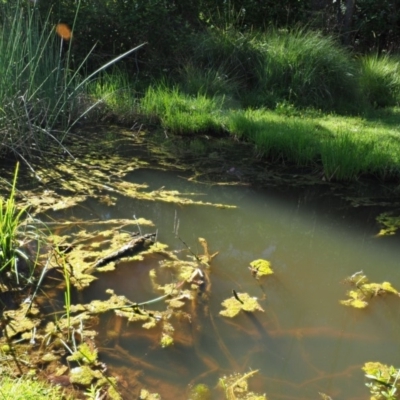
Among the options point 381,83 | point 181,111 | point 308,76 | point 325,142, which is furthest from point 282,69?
point 325,142

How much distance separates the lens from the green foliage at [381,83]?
727cm

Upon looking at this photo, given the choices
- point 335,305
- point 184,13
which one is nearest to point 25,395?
point 335,305

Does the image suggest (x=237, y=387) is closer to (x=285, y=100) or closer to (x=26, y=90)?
(x=26, y=90)

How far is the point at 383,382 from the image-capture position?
2.04 metres

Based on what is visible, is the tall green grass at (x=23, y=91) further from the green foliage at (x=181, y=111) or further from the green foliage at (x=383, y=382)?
the green foliage at (x=383, y=382)

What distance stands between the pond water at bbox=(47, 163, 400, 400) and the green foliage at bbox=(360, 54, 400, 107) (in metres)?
3.71

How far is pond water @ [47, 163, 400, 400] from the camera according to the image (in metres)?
2.11

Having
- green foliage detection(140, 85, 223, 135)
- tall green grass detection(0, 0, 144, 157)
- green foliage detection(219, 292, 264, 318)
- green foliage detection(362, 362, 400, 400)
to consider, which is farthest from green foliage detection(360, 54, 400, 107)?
green foliage detection(362, 362, 400, 400)

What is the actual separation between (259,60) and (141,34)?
163cm

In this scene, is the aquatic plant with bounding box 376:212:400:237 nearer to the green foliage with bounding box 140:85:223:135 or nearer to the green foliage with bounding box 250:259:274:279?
the green foliage with bounding box 250:259:274:279

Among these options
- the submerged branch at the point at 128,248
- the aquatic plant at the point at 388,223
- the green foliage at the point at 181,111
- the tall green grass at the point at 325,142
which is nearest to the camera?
the submerged branch at the point at 128,248

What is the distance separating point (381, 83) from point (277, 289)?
216 inches

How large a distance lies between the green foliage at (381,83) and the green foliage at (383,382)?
5.61 meters

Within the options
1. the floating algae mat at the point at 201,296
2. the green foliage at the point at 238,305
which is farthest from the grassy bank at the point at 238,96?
the green foliage at the point at 238,305
